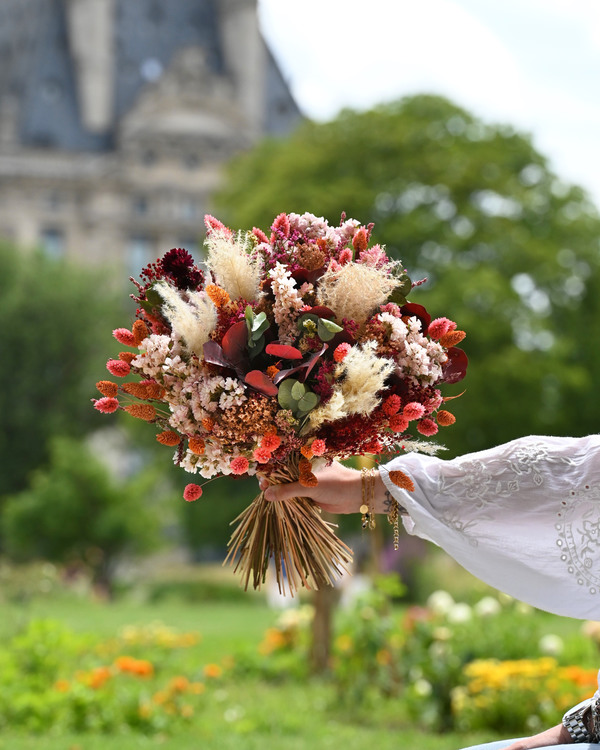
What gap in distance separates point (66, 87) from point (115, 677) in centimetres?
3737

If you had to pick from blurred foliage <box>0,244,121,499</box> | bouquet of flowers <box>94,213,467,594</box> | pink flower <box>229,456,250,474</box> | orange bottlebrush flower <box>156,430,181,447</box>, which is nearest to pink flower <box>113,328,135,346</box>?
bouquet of flowers <box>94,213,467,594</box>

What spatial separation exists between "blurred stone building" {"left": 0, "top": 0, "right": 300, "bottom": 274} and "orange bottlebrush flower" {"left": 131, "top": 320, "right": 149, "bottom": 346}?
3654 cm

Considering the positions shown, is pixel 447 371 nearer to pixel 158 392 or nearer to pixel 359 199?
pixel 158 392

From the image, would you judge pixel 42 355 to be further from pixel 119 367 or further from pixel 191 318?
pixel 191 318

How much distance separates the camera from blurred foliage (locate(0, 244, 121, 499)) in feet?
98.8

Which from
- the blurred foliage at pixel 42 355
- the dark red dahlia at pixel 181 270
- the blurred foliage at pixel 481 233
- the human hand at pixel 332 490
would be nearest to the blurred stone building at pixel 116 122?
the blurred foliage at pixel 42 355

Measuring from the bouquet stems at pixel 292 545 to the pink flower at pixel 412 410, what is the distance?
0.41 metres

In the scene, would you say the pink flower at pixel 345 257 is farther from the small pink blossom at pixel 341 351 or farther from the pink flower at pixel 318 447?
the pink flower at pixel 318 447

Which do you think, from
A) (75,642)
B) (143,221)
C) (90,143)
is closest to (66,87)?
(90,143)

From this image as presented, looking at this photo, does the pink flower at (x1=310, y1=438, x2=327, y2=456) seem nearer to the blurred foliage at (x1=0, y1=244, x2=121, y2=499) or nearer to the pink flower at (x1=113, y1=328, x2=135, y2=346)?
the pink flower at (x1=113, y1=328, x2=135, y2=346)

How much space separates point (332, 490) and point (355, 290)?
518 mm

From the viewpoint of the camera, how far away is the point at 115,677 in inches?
336

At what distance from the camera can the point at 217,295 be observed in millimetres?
2549

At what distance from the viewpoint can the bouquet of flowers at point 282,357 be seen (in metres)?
2.50
